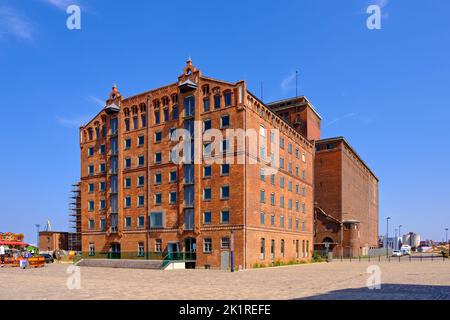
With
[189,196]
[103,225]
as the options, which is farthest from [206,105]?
[103,225]

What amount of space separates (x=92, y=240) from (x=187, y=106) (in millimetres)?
24147

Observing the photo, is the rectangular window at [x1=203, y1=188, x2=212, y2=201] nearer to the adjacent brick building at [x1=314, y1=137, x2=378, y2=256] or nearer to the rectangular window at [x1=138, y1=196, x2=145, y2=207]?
the rectangular window at [x1=138, y1=196, x2=145, y2=207]

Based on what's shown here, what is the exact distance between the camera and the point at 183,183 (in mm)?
50031

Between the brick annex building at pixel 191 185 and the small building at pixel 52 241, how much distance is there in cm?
3949

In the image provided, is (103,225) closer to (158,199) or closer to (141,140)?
(158,199)

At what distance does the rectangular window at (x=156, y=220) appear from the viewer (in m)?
51.8

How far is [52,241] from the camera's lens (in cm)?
9594

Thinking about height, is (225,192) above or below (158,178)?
below

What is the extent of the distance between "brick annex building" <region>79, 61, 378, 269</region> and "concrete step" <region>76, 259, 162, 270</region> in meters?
2.10

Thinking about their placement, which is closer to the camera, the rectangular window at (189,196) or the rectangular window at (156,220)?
the rectangular window at (189,196)

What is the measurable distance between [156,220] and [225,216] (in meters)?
10.3

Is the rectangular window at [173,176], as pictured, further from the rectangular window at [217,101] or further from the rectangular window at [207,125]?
the rectangular window at [217,101]

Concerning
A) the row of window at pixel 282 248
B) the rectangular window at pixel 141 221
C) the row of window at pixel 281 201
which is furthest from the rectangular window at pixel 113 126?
the row of window at pixel 282 248
